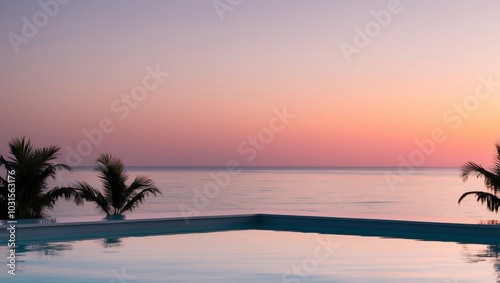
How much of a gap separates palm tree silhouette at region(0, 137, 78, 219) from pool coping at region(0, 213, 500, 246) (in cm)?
112

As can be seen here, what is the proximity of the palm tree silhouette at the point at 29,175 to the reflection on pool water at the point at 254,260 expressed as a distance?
178 centimetres

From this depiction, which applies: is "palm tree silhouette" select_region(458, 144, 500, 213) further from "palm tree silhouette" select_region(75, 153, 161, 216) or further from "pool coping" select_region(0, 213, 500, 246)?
"palm tree silhouette" select_region(75, 153, 161, 216)

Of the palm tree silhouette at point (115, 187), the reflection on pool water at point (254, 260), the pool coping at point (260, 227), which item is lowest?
the reflection on pool water at point (254, 260)

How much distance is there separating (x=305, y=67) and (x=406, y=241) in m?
7.15

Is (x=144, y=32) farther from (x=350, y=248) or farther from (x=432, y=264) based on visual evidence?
(x=432, y=264)

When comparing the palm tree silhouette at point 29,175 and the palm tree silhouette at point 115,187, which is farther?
the palm tree silhouette at point 115,187

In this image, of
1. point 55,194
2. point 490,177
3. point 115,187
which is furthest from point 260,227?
point 490,177

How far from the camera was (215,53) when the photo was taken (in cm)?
1706

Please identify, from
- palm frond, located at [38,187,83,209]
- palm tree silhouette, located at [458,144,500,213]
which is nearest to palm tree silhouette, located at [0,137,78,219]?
palm frond, located at [38,187,83,209]

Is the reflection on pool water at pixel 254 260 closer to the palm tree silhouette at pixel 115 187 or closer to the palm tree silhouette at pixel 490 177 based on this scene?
the palm tree silhouette at pixel 490 177

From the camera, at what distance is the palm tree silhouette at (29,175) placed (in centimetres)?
1159

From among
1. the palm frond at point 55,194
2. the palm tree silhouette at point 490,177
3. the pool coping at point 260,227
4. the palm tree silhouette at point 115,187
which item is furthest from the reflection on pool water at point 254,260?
the palm tree silhouette at point 115,187

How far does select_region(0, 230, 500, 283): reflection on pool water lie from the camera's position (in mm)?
7387

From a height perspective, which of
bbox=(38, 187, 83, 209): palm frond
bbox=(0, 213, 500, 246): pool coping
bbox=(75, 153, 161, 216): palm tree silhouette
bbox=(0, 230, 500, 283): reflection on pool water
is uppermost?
bbox=(75, 153, 161, 216): palm tree silhouette
